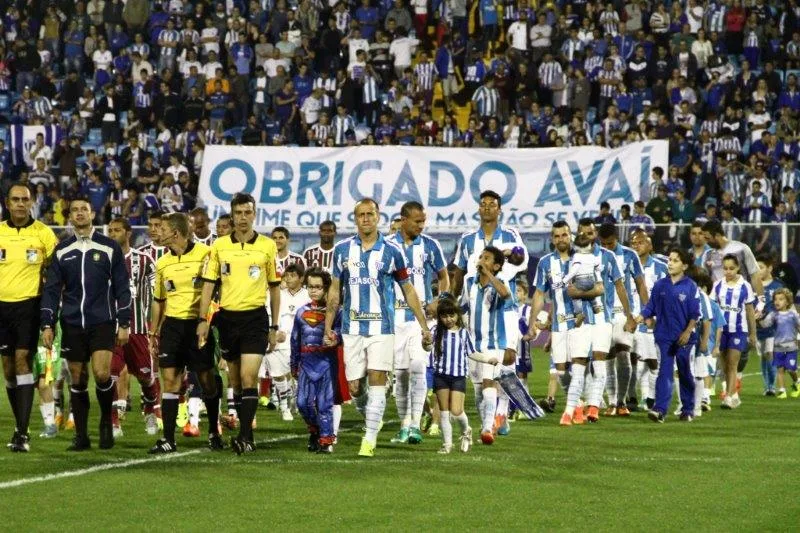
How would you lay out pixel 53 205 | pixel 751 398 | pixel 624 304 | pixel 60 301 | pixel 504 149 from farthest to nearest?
pixel 53 205 → pixel 504 149 → pixel 751 398 → pixel 624 304 → pixel 60 301

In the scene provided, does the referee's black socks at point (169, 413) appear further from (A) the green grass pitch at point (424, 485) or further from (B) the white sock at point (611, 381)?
(B) the white sock at point (611, 381)

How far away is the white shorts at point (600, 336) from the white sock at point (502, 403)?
1.54 meters

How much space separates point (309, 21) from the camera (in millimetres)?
37094

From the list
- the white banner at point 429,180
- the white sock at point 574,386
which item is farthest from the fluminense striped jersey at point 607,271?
the white banner at point 429,180

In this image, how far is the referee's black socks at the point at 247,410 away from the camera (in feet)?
43.0

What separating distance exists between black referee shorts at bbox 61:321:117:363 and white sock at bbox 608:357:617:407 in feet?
20.8

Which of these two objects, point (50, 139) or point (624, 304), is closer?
point (624, 304)

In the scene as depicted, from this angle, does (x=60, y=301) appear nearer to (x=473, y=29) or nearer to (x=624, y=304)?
(x=624, y=304)

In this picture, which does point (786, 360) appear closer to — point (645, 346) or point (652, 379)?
point (652, 379)

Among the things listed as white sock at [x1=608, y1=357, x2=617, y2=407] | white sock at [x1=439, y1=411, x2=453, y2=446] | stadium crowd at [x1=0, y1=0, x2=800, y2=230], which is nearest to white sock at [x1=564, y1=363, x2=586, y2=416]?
white sock at [x1=608, y1=357, x2=617, y2=407]

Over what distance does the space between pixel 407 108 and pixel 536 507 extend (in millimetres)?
24160

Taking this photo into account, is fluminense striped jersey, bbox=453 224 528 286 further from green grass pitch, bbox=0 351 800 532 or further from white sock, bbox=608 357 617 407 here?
white sock, bbox=608 357 617 407

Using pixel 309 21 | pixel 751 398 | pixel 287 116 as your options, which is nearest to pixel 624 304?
pixel 751 398

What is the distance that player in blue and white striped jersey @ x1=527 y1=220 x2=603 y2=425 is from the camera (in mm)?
16109
